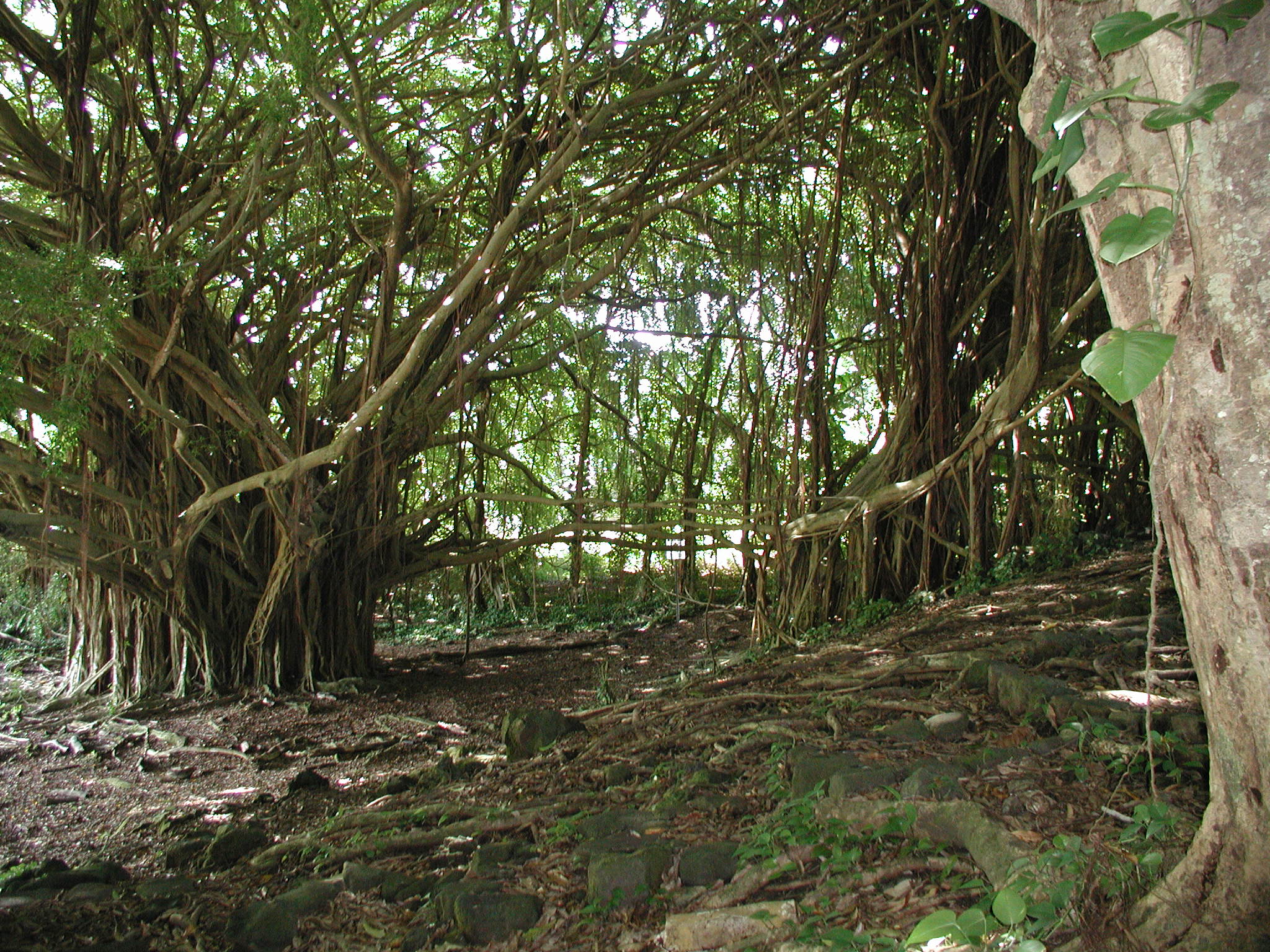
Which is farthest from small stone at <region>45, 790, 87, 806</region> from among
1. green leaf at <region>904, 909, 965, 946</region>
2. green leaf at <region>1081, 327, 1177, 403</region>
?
green leaf at <region>1081, 327, 1177, 403</region>

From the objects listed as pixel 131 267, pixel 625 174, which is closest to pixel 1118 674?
pixel 625 174

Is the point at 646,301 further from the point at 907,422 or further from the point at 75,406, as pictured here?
the point at 75,406

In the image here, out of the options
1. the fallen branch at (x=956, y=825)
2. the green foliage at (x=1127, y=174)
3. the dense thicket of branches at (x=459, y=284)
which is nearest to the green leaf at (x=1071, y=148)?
the green foliage at (x=1127, y=174)

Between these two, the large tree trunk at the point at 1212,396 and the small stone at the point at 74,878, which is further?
the small stone at the point at 74,878

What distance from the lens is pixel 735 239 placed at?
496cm

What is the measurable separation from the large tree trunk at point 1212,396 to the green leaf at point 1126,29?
7 cm

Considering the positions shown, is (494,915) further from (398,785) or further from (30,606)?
(30,606)

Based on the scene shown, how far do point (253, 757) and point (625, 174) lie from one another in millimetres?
3197

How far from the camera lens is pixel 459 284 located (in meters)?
3.88

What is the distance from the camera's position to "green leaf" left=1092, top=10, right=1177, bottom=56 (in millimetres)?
979

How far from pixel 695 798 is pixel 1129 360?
164 cm

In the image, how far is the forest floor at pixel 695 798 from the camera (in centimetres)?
156

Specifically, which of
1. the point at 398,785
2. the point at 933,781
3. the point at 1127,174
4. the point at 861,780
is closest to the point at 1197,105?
the point at 1127,174

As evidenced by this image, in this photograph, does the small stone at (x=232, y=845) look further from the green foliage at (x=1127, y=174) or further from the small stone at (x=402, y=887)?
the green foliage at (x=1127, y=174)
